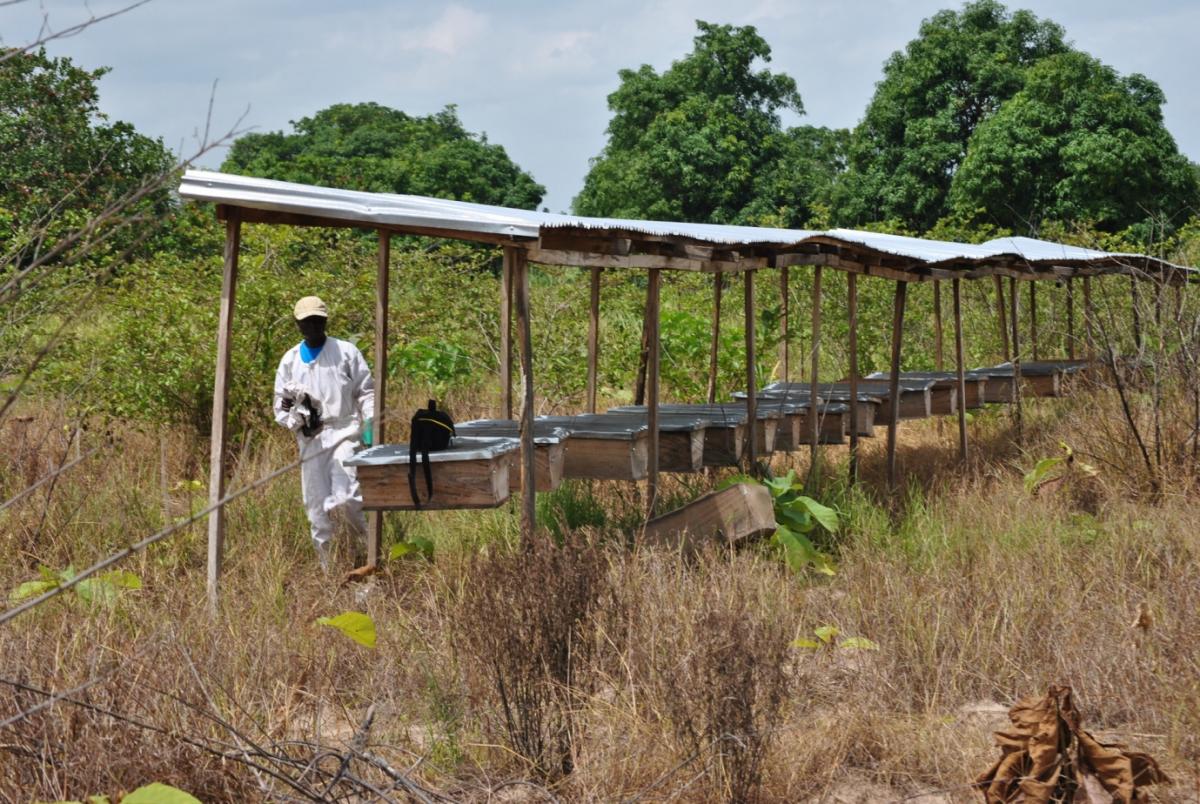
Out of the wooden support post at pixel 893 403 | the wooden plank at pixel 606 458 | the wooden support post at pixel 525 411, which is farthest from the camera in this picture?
the wooden support post at pixel 893 403

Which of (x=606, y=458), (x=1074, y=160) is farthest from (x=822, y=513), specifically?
(x=1074, y=160)

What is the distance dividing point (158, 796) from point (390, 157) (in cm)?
4545

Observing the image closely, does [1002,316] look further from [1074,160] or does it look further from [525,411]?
[1074,160]

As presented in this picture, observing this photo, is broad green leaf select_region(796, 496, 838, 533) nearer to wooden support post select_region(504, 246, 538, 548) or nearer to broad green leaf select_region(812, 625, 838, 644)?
broad green leaf select_region(812, 625, 838, 644)

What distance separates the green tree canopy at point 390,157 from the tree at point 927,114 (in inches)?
423

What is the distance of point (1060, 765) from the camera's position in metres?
4.50

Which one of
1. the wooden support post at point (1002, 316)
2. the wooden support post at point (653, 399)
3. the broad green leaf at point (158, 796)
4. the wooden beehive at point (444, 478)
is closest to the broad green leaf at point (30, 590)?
the wooden beehive at point (444, 478)

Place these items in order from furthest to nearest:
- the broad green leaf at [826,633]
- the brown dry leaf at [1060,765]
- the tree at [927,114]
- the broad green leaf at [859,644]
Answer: the tree at [927,114] → the broad green leaf at [826,633] → the broad green leaf at [859,644] → the brown dry leaf at [1060,765]

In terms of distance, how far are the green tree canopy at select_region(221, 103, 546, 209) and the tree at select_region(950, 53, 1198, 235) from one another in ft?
44.9

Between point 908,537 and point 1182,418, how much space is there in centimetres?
281

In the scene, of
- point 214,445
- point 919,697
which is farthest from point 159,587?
point 919,697

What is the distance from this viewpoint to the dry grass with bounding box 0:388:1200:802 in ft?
15.2

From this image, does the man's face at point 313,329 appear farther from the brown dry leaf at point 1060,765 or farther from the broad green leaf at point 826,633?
the brown dry leaf at point 1060,765

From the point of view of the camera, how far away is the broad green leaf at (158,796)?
3236 mm
